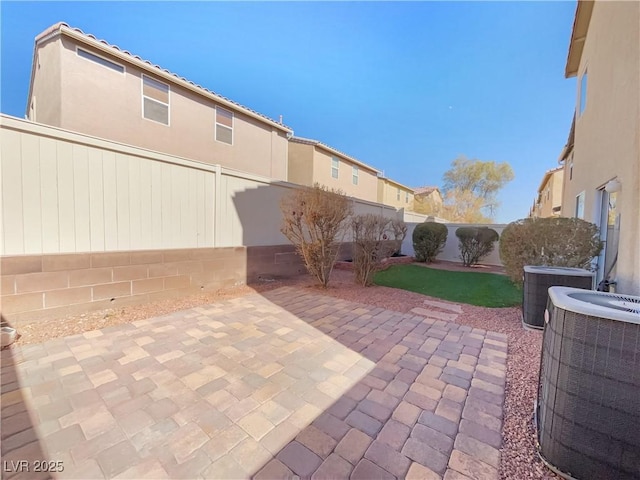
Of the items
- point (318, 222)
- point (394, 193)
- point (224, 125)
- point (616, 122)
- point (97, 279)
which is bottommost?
point (97, 279)

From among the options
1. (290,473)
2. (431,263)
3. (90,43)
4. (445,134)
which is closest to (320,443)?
(290,473)

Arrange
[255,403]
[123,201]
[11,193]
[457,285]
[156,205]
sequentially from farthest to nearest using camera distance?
[457,285]
[156,205]
[123,201]
[11,193]
[255,403]

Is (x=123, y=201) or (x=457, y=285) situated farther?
(x=457, y=285)

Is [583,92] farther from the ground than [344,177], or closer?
farther from the ground

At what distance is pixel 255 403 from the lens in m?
2.19

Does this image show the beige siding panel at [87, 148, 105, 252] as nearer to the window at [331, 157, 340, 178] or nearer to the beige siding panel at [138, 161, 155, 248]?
the beige siding panel at [138, 161, 155, 248]

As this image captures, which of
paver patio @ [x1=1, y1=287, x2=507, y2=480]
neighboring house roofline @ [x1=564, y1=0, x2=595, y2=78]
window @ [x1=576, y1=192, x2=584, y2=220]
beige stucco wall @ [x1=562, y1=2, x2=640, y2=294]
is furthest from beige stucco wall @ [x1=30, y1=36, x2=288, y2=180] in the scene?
window @ [x1=576, y1=192, x2=584, y2=220]

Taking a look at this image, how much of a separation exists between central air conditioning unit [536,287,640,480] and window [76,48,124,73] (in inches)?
416

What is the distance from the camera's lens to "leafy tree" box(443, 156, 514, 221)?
25.2m

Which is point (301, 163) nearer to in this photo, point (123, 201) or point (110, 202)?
point (123, 201)

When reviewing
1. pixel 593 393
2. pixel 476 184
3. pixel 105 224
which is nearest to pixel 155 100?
pixel 105 224

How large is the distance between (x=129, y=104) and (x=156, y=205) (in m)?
5.10

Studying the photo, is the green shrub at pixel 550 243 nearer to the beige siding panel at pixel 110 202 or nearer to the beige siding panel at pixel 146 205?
the beige siding panel at pixel 146 205

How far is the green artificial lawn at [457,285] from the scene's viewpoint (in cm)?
581
